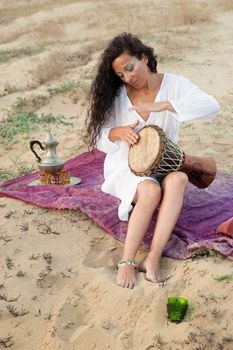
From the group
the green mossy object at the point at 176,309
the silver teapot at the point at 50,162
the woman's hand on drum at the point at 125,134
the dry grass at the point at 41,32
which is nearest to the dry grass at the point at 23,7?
the dry grass at the point at 41,32

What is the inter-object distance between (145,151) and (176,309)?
4.05ft

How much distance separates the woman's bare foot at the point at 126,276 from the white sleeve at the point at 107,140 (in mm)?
1057

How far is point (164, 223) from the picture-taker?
12.6 ft

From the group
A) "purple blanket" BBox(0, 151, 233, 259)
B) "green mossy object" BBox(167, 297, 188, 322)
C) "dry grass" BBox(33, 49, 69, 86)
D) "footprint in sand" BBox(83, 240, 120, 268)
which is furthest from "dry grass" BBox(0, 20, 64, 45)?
"green mossy object" BBox(167, 297, 188, 322)

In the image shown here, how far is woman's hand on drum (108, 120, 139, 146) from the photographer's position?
14.1 feet

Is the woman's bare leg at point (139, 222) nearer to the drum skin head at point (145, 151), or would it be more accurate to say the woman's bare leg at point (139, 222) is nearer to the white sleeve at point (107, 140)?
the drum skin head at point (145, 151)

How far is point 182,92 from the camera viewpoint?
14.6 feet

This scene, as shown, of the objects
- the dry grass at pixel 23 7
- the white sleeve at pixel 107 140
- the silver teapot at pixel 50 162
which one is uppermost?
the white sleeve at pixel 107 140

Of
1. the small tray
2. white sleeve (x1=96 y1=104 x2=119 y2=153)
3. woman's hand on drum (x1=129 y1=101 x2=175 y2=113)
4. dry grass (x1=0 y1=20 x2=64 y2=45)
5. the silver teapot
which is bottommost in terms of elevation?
dry grass (x1=0 y1=20 x2=64 y2=45)

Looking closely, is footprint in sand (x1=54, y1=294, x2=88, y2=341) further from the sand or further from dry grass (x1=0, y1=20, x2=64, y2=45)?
dry grass (x1=0, y1=20, x2=64, y2=45)

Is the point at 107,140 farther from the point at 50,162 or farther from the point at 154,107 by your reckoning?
the point at 50,162

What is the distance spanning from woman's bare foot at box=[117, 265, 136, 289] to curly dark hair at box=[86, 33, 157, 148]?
1.19m

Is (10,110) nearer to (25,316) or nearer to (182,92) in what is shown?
(182,92)

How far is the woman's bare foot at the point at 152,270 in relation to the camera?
3.72 m
